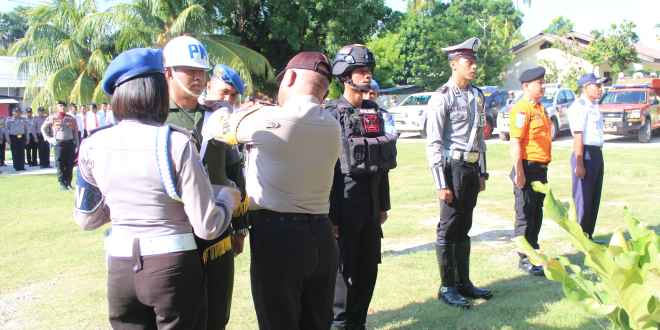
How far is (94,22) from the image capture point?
2062cm

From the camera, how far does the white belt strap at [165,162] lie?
2.27 metres

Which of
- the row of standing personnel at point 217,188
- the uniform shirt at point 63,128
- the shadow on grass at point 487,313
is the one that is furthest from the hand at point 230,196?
the uniform shirt at point 63,128

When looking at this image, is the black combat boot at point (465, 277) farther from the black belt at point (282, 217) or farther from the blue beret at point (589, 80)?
the blue beret at point (589, 80)

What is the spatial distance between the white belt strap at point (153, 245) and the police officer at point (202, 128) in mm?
432

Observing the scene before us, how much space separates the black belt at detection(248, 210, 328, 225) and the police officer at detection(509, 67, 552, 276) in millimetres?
3262

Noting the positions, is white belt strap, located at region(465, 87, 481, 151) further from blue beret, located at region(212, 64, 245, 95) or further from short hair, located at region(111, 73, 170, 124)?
short hair, located at region(111, 73, 170, 124)

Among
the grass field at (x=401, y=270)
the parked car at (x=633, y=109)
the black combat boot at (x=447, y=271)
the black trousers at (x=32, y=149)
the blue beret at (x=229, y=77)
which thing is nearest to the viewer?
the blue beret at (x=229, y=77)

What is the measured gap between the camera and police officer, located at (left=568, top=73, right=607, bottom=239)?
20.8 feet

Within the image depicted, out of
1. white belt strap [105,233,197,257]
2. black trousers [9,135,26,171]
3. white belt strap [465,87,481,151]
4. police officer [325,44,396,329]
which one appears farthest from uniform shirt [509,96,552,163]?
black trousers [9,135,26,171]

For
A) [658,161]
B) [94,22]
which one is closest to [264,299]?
[658,161]

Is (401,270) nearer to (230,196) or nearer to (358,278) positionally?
(358,278)

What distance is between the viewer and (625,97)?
788 inches

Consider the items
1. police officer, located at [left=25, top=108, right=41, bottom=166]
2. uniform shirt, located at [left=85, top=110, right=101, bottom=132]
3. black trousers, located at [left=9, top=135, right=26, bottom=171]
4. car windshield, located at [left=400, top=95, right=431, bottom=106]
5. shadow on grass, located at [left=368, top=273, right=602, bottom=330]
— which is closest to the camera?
shadow on grass, located at [left=368, top=273, right=602, bottom=330]

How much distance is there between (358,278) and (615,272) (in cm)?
304
